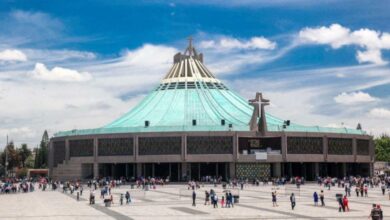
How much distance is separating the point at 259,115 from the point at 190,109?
14.2m

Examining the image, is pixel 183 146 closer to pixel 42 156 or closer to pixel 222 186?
pixel 222 186

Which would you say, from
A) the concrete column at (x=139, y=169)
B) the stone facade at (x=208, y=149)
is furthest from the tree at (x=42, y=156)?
the concrete column at (x=139, y=169)

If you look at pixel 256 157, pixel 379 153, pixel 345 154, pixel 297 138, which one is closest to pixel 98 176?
pixel 256 157

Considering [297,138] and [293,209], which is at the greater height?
[297,138]

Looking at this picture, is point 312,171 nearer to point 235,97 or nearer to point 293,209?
point 235,97

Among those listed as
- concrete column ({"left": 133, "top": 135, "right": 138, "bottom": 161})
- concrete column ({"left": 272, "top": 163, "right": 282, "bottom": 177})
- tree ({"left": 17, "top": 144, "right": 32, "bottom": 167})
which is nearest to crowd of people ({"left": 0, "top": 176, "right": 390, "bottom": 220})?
concrete column ({"left": 272, "top": 163, "right": 282, "bottom": 177})

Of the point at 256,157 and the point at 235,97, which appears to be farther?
the point at 235,97

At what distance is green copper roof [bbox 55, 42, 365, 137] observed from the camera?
88875 millimetres

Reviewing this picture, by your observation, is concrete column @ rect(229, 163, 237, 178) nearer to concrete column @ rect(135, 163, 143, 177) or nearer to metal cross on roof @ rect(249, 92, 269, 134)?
metal cross on roof @ rect(249, 92, 269, 134)

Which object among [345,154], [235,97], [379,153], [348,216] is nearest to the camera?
[348,216]

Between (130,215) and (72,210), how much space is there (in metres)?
5.34

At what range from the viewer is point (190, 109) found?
96.9 metres

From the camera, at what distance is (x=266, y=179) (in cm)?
8481

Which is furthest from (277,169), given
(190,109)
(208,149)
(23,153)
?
(23,153)
